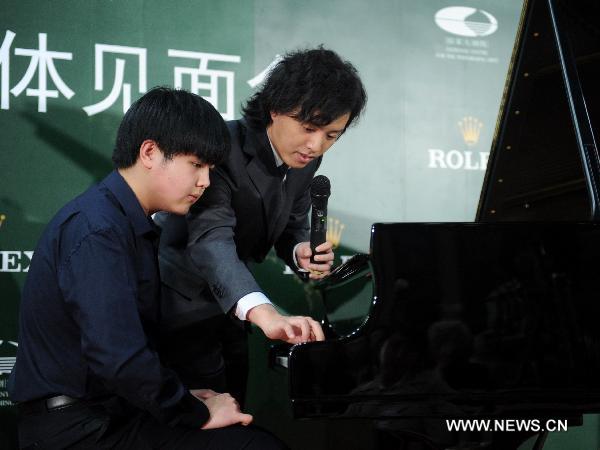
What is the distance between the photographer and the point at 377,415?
144 centimetres

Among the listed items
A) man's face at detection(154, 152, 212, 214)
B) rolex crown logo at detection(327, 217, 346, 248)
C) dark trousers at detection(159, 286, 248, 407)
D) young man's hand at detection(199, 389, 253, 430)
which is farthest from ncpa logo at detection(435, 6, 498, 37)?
young man's hand at detection(199, 389, 253, 430)

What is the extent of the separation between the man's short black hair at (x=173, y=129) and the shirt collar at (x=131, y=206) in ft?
0.26

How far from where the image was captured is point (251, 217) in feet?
6.16

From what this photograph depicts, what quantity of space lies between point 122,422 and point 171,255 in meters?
0.60

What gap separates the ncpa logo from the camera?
364cm

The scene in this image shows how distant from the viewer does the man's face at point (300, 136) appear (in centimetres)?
172

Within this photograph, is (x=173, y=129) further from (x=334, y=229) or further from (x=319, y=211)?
(x=334, y=229)

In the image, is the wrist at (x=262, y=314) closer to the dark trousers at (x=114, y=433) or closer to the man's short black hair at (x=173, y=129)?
the dark trousers at (x=114, y=433)

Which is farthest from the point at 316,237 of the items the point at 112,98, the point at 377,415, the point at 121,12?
the point at 121,12

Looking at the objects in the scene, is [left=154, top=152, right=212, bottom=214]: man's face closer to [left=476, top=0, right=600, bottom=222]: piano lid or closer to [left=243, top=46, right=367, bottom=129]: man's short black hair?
[left=243, top=46, right=367, bottom=129]: man's short black hair

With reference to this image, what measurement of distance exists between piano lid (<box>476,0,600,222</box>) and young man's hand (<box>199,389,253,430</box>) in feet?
3.55

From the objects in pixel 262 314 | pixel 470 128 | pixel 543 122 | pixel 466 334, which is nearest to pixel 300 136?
pixel 262 314

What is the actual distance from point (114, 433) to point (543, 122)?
1623 mm

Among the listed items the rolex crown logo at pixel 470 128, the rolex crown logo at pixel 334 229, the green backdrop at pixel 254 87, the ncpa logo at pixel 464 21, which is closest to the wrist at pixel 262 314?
the green backdrop at pixel 254 87
